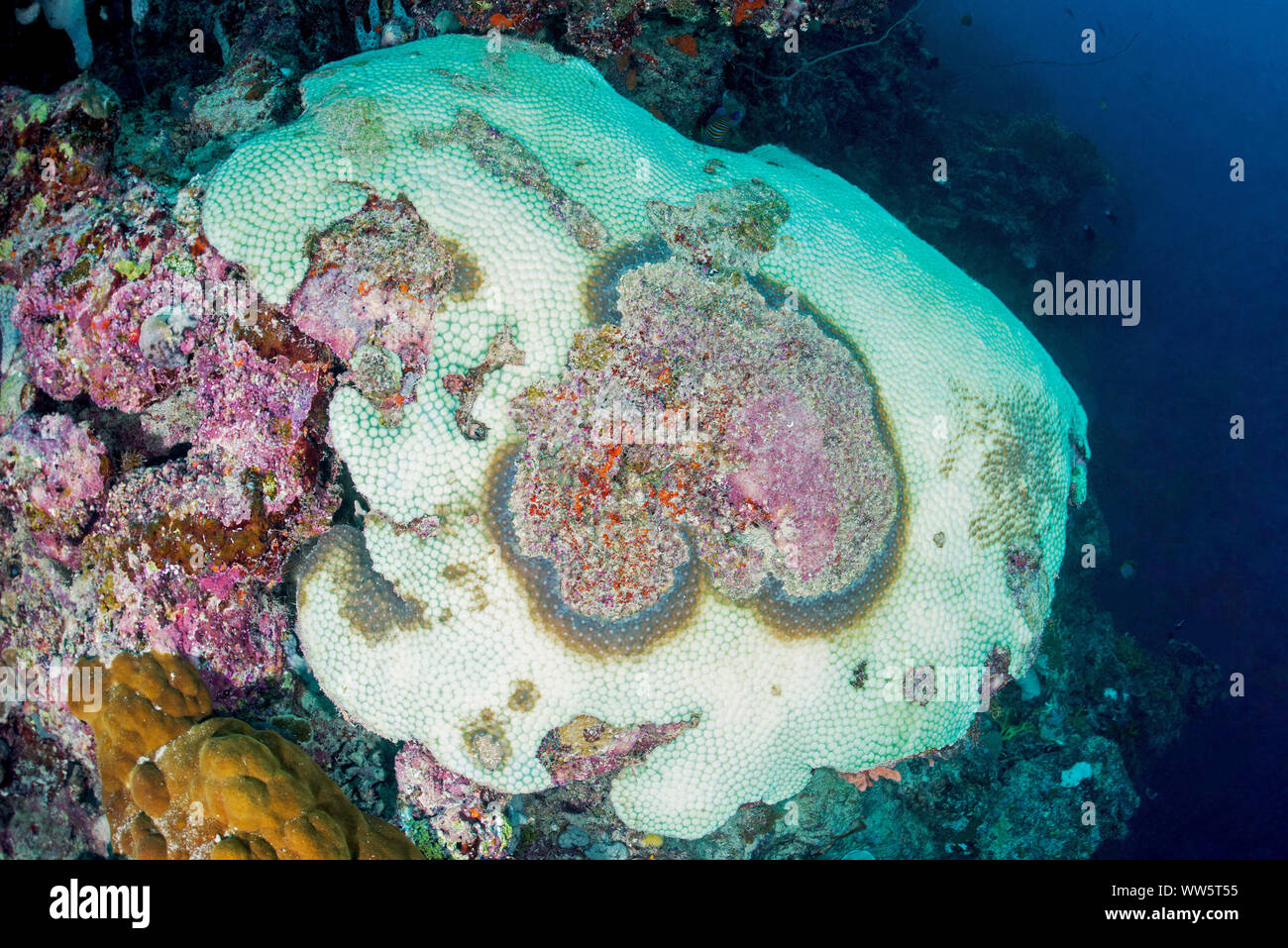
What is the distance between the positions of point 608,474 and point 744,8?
4274mm

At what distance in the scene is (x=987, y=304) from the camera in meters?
4.30

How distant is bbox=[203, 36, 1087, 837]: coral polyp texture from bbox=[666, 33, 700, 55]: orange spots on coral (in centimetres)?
179

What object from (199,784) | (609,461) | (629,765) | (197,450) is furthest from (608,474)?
(199,784)

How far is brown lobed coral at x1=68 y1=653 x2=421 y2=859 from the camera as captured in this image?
8.81ft

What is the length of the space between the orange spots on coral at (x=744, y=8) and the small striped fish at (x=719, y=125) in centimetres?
67

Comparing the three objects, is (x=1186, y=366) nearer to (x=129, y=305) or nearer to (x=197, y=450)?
(x=197, y=450)

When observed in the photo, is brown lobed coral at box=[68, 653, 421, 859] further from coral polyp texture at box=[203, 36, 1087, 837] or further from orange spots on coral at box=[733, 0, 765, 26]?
orange spots on coral at box=[733, 0, 765, 26]

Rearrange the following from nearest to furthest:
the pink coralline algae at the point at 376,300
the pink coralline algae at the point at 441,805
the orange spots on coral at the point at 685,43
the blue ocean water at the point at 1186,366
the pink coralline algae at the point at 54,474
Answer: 1. the pink coralline algae at the point at 376,300
2. the pink coralline algae at the point at 54,474
3. the pink coralline algae at the point at 441,805
4. the orange spots on coral at the point at 685,43
5. the blue ocean water at the point at 1186,366

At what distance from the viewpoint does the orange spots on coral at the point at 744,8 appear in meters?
4.74

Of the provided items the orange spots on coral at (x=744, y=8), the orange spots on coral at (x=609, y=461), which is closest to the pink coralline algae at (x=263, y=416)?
the orange spots on coral at (x=609, y=461)

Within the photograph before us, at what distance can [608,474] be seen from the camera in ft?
9.48

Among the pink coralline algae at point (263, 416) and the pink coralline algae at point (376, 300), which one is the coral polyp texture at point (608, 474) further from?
the pink coralline algae at point (263, 416)

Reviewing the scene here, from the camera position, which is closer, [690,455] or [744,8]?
[690,455]
